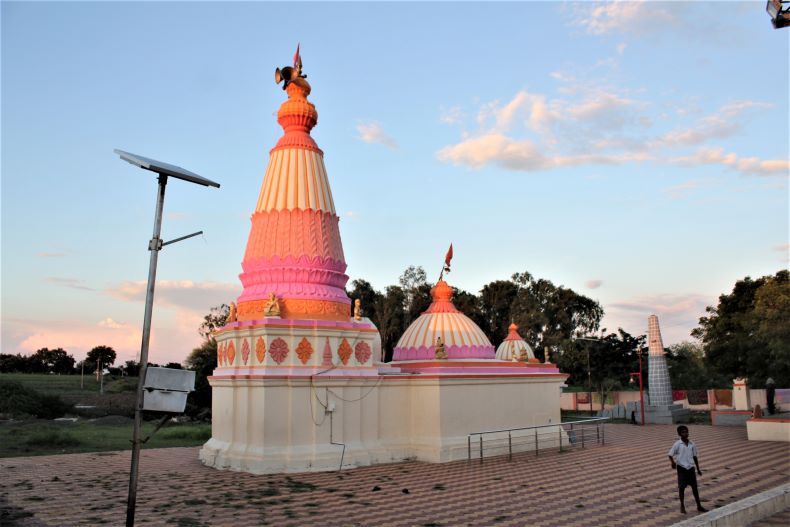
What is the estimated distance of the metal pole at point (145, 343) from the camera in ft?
25.1

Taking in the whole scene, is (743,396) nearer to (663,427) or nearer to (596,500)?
(663,427)

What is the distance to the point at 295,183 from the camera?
18.7m

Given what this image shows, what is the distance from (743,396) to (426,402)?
27.3 meters

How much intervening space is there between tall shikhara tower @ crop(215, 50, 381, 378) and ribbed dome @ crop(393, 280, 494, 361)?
8.72ft

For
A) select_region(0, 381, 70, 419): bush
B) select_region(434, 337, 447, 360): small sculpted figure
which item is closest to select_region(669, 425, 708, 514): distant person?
select_region(434, 337, 447, 360): small sculpted figure

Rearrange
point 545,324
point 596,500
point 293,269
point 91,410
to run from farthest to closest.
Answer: point 545,324 → point 91,410 → point 293,269 → point 596,500

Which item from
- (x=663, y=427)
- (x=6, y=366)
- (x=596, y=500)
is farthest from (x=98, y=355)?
(x=596, y=500)

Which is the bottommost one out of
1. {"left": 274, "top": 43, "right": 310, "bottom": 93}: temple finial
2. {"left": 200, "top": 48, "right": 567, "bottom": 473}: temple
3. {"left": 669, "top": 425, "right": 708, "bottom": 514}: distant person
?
{"left": 669, "top": 425, "right": 708, "bottom": 514}: distant person

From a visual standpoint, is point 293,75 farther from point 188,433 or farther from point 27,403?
point 27,403

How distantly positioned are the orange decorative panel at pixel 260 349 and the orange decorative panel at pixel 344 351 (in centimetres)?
208

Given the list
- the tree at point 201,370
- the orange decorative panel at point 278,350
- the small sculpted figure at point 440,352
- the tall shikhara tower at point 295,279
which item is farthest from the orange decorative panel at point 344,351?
the tree at point 201,370

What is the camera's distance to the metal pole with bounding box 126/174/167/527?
7656 mm

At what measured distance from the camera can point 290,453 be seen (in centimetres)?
1606

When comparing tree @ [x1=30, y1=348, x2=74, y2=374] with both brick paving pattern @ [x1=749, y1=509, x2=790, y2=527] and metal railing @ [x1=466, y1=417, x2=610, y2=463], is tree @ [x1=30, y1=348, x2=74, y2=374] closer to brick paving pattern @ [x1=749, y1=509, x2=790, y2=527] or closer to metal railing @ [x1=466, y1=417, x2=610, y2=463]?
metal railing @ [x1=466, y1=417, x2=610, y2=463]
